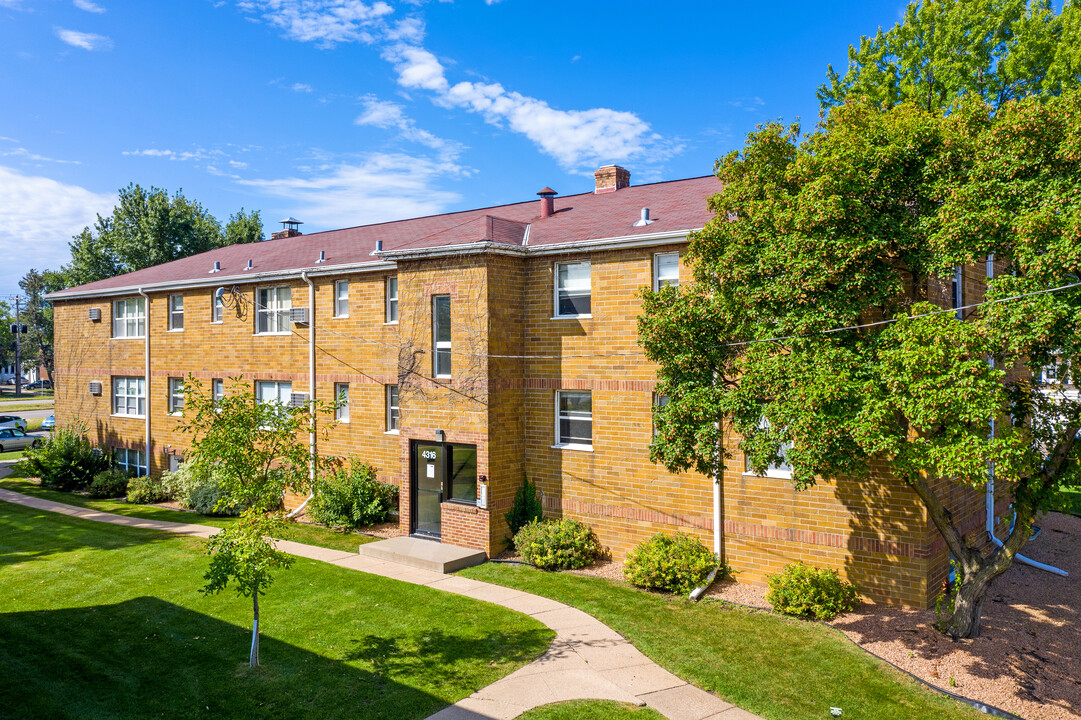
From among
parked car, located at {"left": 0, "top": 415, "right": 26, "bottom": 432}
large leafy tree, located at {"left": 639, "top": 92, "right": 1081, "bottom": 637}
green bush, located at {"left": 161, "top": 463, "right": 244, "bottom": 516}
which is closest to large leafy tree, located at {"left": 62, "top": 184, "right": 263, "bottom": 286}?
parked car, located at {"left": 0, "top": 415, "right": 26, "bottom": 432}

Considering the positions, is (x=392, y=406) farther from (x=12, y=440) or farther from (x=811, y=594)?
(x=12, y=440)

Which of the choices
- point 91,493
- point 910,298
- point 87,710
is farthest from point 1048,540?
point 91,493

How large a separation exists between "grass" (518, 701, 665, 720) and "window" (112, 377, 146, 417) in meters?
23.7

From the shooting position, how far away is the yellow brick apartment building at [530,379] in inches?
539

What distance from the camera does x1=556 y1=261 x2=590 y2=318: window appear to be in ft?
54.1

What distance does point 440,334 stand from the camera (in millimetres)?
17297

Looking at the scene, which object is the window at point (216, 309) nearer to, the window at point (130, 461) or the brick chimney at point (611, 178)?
the window at point (130, 461)

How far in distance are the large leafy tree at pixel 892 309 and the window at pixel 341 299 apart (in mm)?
11922

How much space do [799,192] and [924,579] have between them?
7265 mm

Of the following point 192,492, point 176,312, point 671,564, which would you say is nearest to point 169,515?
point 192,492

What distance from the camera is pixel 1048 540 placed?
57.7 feet

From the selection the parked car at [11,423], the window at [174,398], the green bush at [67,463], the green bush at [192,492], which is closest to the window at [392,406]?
the green bush at [192,492]

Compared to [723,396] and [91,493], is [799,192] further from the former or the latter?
[91,493]

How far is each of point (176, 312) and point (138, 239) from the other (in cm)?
2530
